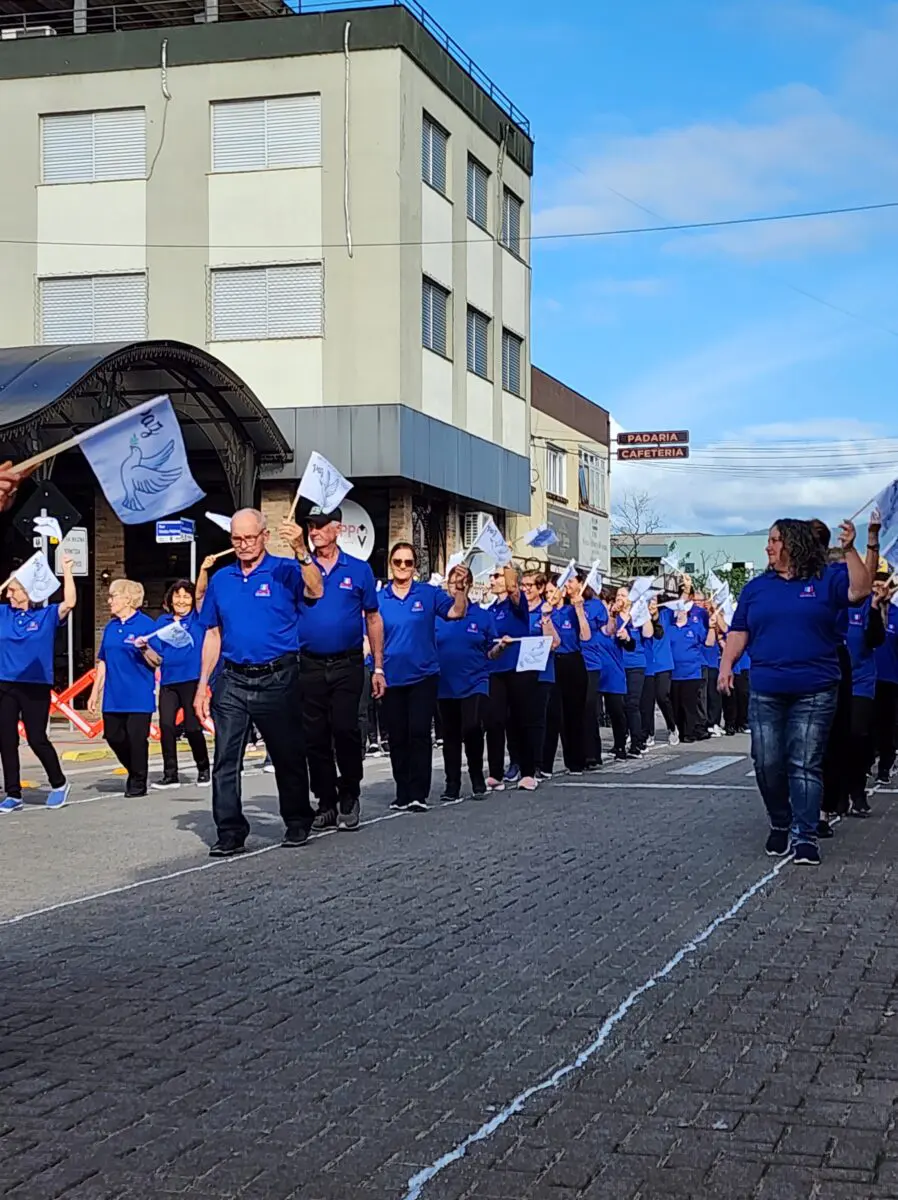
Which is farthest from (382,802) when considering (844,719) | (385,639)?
(844,719)

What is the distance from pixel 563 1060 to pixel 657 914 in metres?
2.66

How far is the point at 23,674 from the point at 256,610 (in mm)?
3691

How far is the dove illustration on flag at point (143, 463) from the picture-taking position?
26.6ft

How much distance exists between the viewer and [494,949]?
23.6ft

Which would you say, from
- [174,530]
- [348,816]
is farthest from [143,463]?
[174,530]

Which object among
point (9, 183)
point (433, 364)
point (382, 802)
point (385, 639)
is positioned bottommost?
point (382, 802)

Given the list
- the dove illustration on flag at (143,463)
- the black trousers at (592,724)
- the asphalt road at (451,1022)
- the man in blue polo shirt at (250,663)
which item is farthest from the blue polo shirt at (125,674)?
the dove illustration on flag at (143,463)

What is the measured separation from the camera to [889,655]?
13680 millimetres

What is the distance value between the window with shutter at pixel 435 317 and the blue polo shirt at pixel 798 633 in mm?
23053

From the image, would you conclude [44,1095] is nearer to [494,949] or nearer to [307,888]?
[494,949]

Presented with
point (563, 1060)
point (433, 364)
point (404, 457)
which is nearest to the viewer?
point (563, 1060)

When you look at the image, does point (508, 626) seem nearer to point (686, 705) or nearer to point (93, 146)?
point (686, 705)

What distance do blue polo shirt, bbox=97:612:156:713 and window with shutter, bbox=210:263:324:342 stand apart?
17796mm

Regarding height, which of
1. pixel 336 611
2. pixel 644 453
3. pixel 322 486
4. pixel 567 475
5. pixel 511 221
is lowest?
pixel 336 611
